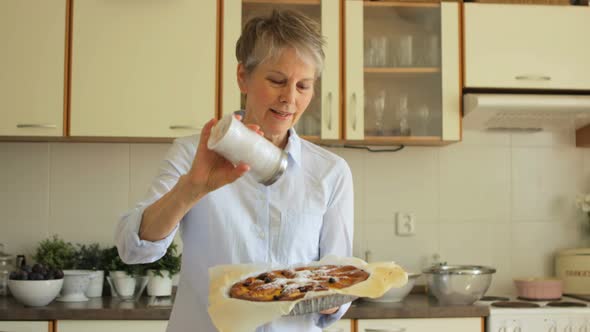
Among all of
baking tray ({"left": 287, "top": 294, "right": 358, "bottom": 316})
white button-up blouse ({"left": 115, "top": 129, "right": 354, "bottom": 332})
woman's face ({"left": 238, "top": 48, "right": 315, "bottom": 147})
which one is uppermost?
woman's face ({"left": 238, "top": 48, "right": 315, "bottom": 147})

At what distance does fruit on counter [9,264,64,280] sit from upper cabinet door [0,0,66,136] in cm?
51

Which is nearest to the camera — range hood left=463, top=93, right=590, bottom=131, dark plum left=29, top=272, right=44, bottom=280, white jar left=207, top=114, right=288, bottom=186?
white jar left=207, top=114, right=288, bottom=186

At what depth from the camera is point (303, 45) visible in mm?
1363

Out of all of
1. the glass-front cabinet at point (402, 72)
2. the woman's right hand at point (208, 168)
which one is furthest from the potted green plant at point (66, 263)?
the woman's right hand at point (208, 168)

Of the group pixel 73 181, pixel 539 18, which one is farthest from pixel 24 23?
pixel 539 18

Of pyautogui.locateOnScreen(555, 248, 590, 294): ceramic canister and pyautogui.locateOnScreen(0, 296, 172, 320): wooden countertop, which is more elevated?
pyautogui.locateOnScreen(555, 248, 590, 294): ceramic canister

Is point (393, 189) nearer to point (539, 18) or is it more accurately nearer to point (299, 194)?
point (539, 18)

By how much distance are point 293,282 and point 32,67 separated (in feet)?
6.53

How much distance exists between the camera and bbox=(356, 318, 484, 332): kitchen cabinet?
102 inches

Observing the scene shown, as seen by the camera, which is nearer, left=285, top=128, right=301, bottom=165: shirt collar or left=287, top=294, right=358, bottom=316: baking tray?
left=287, top=294, right=358, bottom=316: baking tray

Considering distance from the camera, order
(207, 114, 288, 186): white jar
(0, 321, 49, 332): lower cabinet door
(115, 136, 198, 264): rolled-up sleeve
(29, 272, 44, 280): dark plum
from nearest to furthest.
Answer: (207, 114, 288, 186): white jar < (115, 136, 198, 264): rolled-up sleeve < (0, 321, 49, 332): lower cabinet door < (29, 272, 44, 280): dark plum

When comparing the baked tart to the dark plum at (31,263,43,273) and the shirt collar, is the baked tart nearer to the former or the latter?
the shirt collar

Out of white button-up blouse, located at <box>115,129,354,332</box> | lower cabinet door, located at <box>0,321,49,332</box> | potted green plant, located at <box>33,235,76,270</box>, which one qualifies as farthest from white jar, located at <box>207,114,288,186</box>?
potted green plant, located at <box>33,235,76,270</box>

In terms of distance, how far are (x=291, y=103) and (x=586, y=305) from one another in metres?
1.93
